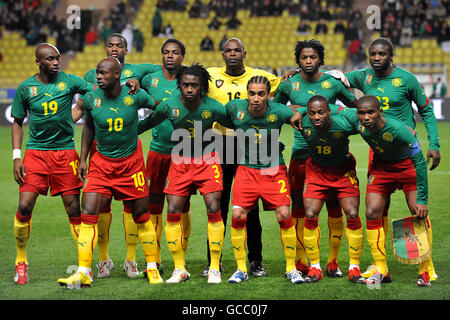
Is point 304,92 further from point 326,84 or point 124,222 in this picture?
point 124,222

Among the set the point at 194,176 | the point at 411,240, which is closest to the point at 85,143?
the point at 194,176

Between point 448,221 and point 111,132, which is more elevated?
point 111,132

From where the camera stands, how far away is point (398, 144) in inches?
227

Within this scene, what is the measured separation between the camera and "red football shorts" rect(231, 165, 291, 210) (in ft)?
19.6

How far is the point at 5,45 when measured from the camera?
1090 inches

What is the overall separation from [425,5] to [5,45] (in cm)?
1731

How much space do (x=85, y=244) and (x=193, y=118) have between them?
4.95 ft

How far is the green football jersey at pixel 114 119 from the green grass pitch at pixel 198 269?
126cm

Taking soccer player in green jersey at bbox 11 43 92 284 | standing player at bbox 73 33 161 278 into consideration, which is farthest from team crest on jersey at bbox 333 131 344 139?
soccer player in green jersey at bbox 11 43 92 284

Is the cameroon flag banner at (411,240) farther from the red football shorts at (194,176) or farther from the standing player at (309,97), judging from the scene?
the red football shorts at (194,176)

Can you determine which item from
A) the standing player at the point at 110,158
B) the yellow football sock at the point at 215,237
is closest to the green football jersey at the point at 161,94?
the standing player at the point at 110,158

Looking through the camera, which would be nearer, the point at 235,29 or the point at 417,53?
the point at 417,53

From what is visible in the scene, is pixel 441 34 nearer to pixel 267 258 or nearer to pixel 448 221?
pixel 448 221
